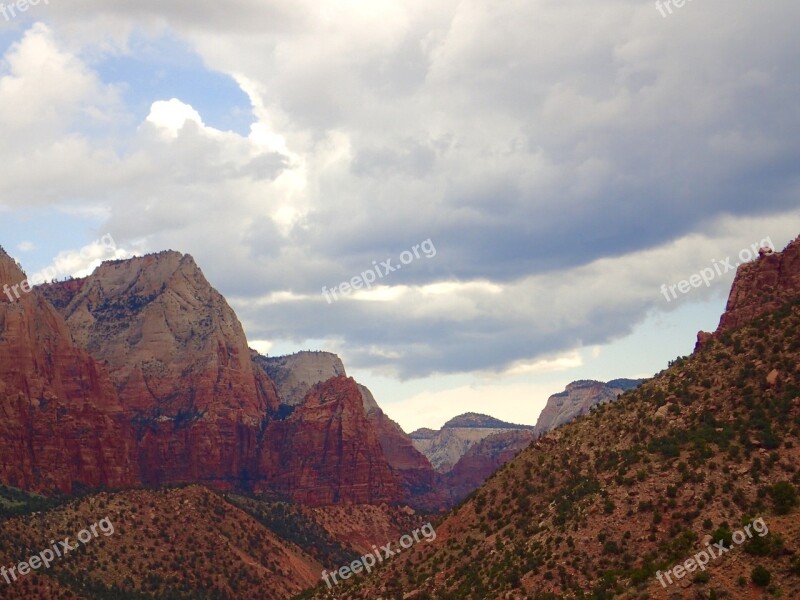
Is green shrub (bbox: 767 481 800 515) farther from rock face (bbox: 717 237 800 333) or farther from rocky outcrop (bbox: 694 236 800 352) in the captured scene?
rock face (bbox: 717 237 800 333)

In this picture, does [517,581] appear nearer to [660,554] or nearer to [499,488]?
[660,554]

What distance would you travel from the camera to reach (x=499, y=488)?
10362 centimetres

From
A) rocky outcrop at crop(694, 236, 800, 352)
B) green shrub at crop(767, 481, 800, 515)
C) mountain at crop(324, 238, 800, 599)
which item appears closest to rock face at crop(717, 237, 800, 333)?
rocky outcrop at crop(694, 236, 800, 352)

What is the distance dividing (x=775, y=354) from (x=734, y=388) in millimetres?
4263

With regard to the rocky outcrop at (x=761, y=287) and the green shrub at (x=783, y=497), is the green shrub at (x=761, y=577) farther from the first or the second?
the rocky outcrop at (x=761, y=287)

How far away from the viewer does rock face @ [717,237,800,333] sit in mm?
113500

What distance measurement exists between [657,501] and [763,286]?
131 feet

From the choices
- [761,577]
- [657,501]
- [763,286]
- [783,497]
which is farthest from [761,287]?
[761,577]

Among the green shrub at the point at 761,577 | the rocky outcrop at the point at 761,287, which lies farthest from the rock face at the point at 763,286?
the green shrub at the point at 761,577

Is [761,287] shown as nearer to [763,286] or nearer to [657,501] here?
[763,286]

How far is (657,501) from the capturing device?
8519 cm

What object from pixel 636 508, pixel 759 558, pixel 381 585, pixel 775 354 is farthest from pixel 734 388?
pixel 381 585

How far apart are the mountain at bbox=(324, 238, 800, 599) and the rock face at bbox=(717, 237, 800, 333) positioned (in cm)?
183

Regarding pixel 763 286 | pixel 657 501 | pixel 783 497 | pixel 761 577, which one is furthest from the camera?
pixel 763 286
